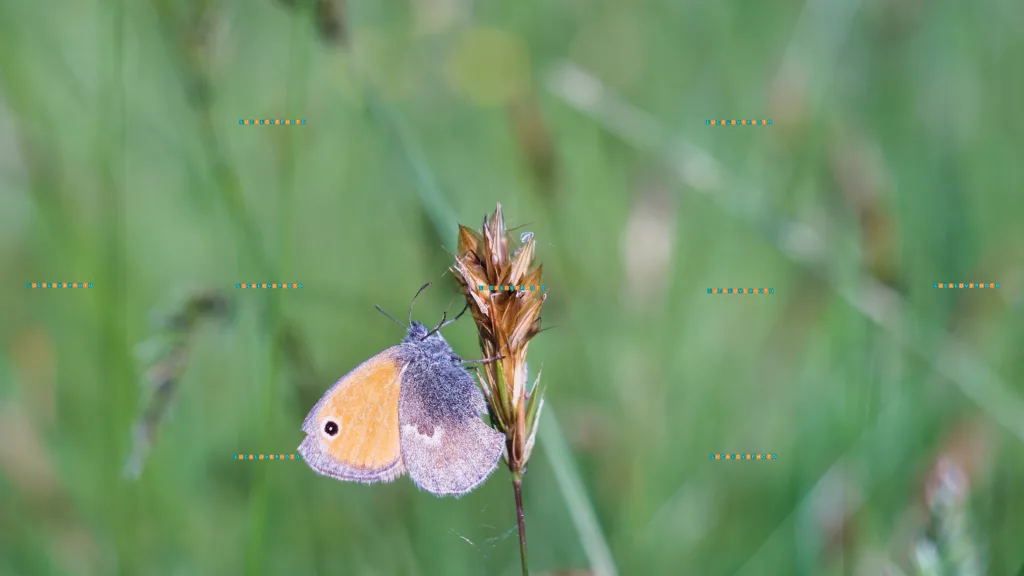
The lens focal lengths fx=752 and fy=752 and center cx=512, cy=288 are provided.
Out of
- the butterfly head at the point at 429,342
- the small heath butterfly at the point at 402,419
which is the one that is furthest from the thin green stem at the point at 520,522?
the butterfly head at the point at 429,342

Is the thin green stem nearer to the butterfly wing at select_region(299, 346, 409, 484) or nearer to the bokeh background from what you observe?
the bokeh background

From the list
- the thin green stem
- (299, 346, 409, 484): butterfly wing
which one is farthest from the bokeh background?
the thin green stem

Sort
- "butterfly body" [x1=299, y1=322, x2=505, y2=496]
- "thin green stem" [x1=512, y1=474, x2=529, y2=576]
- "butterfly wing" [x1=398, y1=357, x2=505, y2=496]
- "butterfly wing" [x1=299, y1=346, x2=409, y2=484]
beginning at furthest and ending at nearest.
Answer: "butterfly wing" [x1=299, y1=346, x2=409, y2=484], "butterfly body" [x1=299, y1=322, x2=505, y2=496], "butterfly wing" [x1=398, y1=357, x2=505, y2=496], "thin green stem" [x1=512, y1=474, x2=529, y2=576]

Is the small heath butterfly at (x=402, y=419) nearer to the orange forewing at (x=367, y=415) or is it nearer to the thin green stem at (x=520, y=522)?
the orange forewing at (x=367, y=415)

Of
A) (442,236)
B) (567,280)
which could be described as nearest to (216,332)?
(567,280)

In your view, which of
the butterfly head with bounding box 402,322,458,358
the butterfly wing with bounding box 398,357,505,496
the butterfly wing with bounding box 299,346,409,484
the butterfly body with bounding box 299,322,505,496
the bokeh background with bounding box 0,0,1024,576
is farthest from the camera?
the bokeh background with bounding box 0,0,1024,576

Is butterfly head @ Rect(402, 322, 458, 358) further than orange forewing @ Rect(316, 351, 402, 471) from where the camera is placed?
Yes

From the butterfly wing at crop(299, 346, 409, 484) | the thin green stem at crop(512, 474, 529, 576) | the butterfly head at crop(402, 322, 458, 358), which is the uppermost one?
the thin green stem at crop(512, 474, 529, 576)
